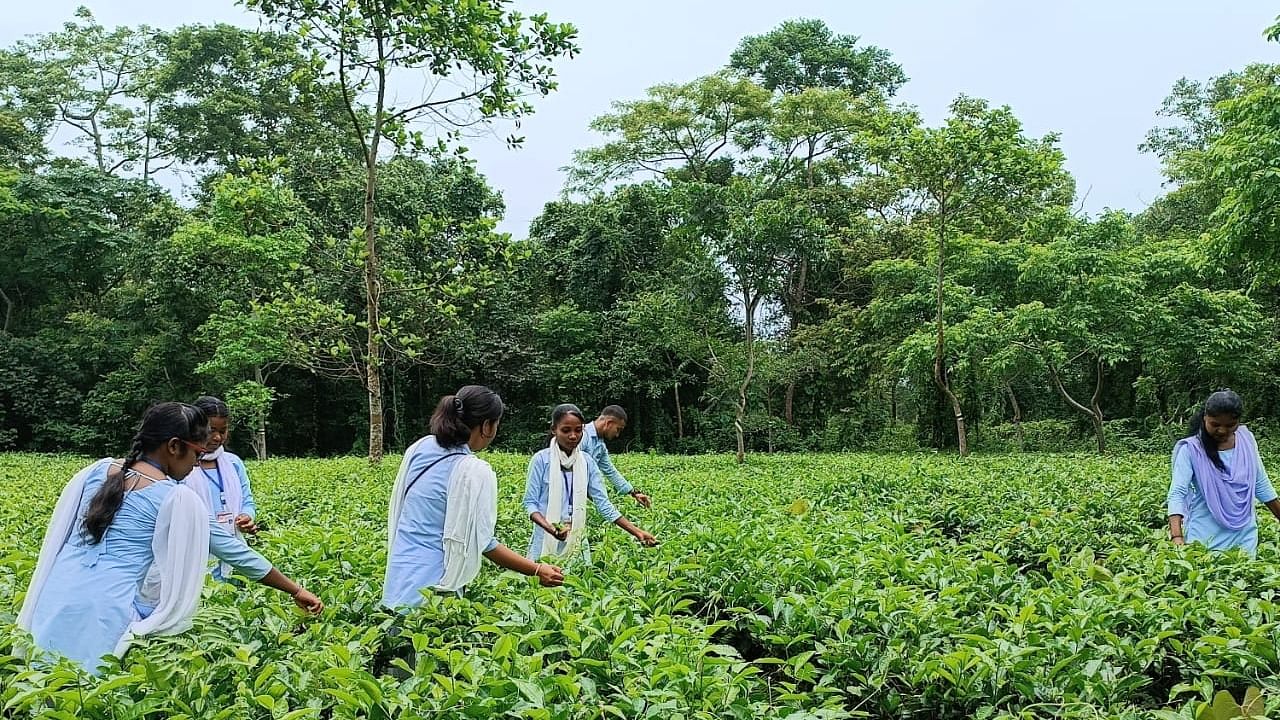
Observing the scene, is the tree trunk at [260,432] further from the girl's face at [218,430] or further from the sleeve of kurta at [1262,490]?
the sleeve of kurta at [1262,490]

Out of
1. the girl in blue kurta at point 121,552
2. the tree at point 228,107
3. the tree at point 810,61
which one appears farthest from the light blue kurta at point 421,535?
the tree at point 810,61

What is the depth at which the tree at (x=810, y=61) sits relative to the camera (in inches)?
1027

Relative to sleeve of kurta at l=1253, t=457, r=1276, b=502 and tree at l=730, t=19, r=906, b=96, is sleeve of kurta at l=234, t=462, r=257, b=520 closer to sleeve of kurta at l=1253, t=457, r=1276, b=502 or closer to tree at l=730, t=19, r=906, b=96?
sleeve of kurta at l=1253, t=457, r=1276, b=502

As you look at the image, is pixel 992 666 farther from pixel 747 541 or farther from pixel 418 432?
pixel 418 432

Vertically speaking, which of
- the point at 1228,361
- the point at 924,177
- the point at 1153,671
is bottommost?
the point at 1153,671

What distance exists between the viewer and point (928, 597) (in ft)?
11.5

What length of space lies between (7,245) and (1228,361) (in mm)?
28032

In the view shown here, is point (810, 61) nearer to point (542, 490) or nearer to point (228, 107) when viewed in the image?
point (228, 107)

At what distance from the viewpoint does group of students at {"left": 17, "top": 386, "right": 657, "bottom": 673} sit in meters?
2.63

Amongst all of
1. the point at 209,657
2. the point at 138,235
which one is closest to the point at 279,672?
the point at 209,657

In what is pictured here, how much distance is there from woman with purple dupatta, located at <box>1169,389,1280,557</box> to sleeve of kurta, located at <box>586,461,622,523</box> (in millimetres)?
2827

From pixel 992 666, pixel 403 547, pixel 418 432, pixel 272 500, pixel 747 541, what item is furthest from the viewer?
pixel 418 432

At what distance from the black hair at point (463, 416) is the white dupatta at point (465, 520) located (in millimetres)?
96

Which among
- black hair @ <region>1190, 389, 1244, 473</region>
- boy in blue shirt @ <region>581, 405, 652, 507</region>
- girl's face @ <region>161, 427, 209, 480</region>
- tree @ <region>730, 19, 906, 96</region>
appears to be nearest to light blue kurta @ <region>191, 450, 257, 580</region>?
girl's face @ <region>161, 427, 209, 480</region>
